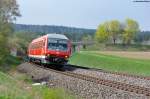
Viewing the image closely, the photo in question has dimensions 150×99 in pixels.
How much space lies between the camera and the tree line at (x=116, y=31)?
559 ft

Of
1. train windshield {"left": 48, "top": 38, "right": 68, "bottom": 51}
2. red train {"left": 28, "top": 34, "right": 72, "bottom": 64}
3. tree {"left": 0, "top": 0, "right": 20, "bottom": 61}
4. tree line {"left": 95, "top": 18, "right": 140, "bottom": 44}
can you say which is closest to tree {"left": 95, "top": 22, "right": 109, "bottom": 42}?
tree line {"left": 95, "top": 18, "right": 140, "bottom": 44}

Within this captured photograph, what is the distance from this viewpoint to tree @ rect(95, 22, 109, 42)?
172 meters

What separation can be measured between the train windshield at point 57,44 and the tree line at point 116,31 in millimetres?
128976

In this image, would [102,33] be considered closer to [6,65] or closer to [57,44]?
[6,65]

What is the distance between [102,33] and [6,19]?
114937 mm

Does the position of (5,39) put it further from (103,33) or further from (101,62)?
(103,33)

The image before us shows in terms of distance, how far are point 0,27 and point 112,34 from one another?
12127cm

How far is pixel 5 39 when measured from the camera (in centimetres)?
5466

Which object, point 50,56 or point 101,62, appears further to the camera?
point 101,62

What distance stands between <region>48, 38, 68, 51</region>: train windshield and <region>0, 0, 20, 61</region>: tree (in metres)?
12.3

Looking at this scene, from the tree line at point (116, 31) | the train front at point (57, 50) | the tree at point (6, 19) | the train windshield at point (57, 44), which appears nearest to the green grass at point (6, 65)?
the tree at point (6, 19)

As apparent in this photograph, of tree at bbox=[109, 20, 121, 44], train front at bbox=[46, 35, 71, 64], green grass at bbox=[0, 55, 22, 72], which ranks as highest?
tree at bbox=[109, 20, 121, 44]

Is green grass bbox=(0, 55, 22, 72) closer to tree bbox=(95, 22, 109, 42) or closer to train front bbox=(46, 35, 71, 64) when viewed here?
train front bbox=(46, 35, 71, 64)

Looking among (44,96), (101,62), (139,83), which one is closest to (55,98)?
(44,96)
